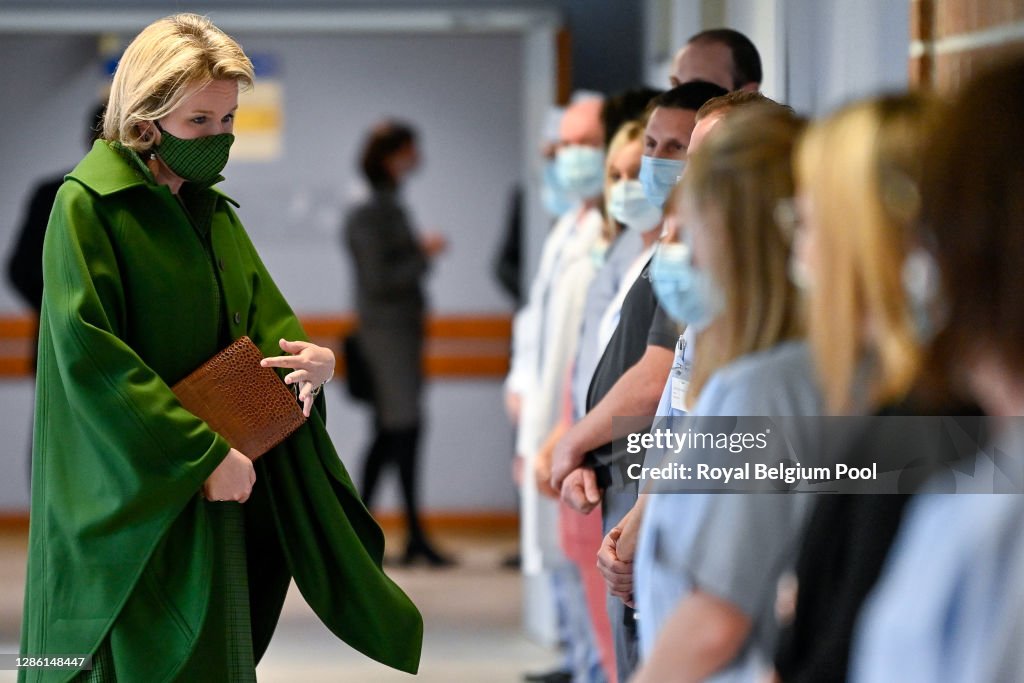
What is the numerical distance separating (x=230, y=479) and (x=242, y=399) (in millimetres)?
128

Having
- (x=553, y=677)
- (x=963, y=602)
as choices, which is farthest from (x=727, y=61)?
(x=553, y=677)

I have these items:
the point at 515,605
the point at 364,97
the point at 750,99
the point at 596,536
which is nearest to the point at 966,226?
the point at 750,99

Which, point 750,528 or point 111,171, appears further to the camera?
point 111,171

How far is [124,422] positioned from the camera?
1.88m

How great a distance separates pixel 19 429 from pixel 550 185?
138 inches

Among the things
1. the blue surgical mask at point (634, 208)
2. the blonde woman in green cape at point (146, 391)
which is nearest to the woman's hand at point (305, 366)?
the blonde woman in green cape at point (146, 391)

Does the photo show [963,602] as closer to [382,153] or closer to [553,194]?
[553,194]

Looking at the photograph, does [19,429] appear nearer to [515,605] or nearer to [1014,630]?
[515,605]

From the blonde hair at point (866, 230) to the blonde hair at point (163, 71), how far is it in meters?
1.03

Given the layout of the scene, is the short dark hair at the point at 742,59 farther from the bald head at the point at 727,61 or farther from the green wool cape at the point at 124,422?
the green wool cape at the point at 124,422

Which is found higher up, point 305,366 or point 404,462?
point 305,366

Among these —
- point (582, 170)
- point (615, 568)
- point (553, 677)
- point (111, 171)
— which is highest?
point (111, 171)

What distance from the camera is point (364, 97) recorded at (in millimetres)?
6250

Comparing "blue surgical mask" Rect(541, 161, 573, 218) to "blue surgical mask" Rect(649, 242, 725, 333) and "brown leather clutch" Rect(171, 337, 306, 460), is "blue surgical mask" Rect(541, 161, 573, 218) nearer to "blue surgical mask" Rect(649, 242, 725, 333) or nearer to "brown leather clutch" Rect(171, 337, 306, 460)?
"brown leather clutch" Rect(171, 337, 306, 460)
